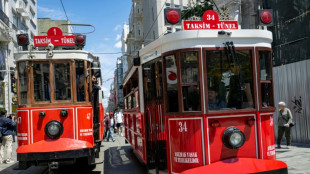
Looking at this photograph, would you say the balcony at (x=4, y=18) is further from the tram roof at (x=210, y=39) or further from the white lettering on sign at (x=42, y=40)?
the tram roof at (x=210, y=39)

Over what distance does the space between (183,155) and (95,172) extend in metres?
4.70

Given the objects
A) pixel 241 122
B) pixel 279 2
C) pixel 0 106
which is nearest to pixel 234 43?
pixel 241 122

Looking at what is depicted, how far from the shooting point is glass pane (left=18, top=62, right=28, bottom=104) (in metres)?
7.46

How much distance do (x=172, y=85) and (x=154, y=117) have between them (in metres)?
1.31

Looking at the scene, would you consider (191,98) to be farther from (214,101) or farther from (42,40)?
(42,40)

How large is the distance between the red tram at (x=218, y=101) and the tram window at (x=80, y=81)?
9.35ft

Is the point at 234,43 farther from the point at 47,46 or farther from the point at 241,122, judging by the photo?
the point at 47,46

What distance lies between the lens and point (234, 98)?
17.0 ft

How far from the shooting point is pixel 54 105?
7.43 meters

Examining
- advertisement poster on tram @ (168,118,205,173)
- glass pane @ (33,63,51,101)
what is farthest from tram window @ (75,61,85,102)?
advertisement poster on tram @ (168,118,205,173)

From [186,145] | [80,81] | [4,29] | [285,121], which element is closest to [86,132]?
[80,81]

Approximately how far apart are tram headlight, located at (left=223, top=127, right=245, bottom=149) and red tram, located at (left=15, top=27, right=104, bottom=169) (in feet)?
11.3

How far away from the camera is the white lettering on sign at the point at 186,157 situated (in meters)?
5.05

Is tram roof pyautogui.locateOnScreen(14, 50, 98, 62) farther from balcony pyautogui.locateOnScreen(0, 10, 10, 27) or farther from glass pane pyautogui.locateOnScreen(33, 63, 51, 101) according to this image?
balcony pyautogui.locateOnScreen(0, 10, 10, 27)
